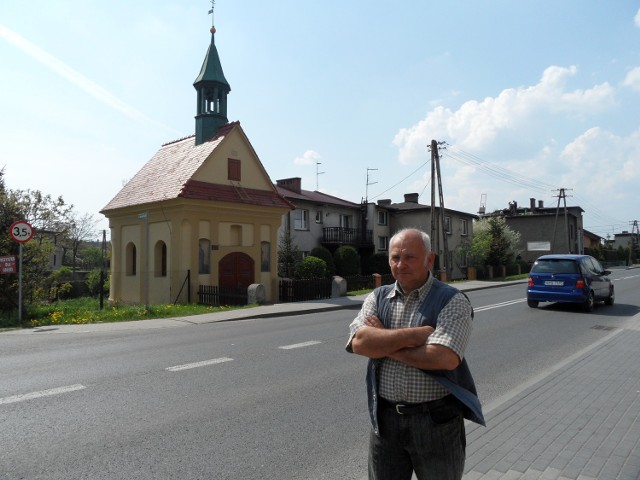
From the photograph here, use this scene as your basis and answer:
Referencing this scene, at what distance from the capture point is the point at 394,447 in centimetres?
275

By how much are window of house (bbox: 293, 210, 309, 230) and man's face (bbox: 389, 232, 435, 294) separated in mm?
32847

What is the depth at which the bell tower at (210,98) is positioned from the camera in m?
25.1

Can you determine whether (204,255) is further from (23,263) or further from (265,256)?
(23,263)

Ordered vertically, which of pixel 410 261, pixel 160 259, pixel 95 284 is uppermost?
pixel 160 259

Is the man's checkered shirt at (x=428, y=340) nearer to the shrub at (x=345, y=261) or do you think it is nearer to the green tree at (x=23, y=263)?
the green tree at (x=23, y=263)

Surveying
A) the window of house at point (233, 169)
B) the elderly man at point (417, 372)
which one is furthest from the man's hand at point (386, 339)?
the window of house at point (233, 169)

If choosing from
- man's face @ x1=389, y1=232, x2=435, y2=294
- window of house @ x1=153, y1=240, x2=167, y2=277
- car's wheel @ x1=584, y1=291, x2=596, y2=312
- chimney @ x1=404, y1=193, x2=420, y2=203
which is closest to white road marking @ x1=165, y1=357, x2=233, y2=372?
man's face @ x1=389, y1=232, x2=435, y2=294

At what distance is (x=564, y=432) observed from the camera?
194 inches

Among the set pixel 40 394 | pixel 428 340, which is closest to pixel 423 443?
pixel 428 340

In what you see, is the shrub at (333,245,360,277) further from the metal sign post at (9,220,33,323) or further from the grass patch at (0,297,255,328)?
the metal sign post at (9,220,33,323)

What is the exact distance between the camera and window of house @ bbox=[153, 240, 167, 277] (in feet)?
75.8

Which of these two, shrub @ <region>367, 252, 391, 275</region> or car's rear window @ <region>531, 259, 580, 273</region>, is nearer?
car's rear window @ <region>531, 259, 580, 273</region>

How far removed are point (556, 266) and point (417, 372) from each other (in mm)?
15303

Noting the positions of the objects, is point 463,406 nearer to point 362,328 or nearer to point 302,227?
point 362,328
